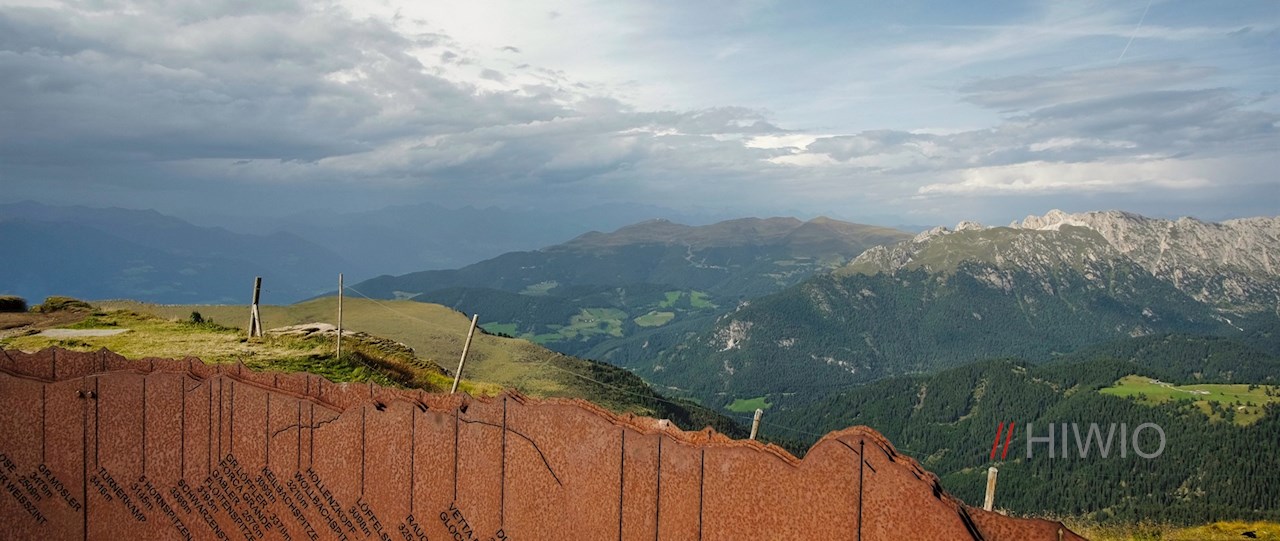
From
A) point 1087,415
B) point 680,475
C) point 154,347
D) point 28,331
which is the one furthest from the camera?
point 1087,415

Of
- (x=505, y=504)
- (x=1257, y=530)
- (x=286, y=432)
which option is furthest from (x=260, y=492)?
(x=1257, y=530)

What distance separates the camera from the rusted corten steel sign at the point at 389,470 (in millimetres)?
5305

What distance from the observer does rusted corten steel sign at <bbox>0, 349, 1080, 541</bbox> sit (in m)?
5.30

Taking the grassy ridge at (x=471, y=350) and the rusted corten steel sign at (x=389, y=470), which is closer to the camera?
the rusted corten steel sign at (x=389, y=470)

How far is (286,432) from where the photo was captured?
7.25 metres

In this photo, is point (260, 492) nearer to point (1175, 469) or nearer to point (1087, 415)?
point (1175, 469)

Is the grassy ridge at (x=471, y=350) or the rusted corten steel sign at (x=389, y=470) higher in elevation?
the rusted corten steel sign at (x=389, y=470)

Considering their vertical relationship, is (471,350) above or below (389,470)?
below

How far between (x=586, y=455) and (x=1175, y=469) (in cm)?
20401

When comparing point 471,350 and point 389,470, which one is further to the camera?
point 471,350

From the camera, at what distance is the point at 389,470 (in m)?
6.85

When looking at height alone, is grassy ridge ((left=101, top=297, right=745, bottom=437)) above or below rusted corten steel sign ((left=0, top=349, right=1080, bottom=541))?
below

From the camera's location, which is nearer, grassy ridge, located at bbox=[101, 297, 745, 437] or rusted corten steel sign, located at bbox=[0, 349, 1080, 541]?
rusted corten steel sign, located at bbox=[0, 349, 1080, 541]

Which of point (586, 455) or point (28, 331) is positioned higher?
point (586, 455)
